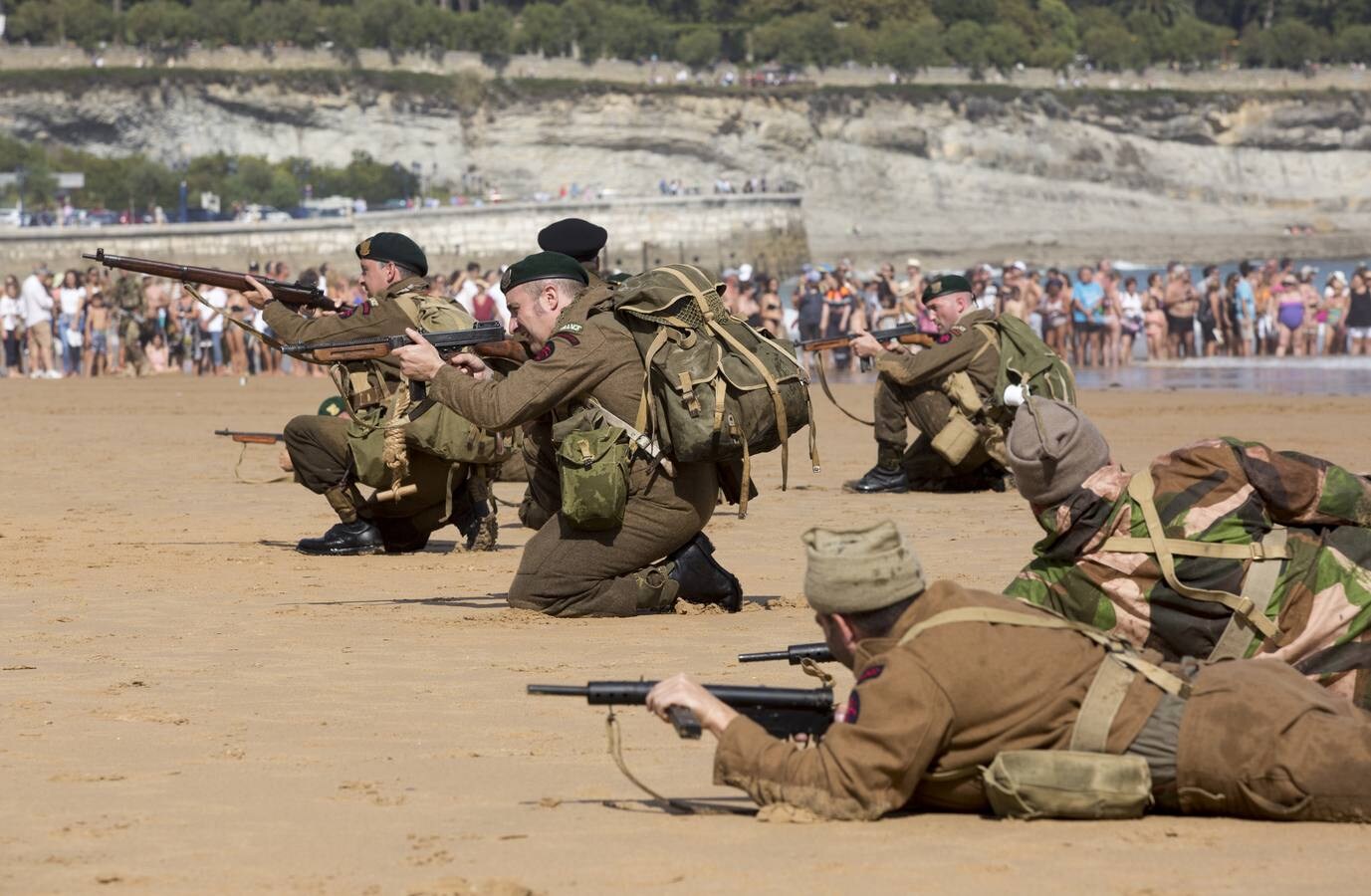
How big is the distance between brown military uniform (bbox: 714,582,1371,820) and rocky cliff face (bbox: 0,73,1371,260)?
339ft

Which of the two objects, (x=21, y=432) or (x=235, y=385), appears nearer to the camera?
(x=21, y=432)

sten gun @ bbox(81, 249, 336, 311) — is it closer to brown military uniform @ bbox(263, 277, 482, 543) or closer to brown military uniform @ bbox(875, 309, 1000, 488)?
brown military uniform @ bbox(263, 277, 482, 543)

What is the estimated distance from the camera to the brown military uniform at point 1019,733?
5.40m

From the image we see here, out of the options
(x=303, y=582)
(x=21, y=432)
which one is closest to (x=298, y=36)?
(x=21, y=432)

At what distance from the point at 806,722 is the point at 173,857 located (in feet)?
5.29

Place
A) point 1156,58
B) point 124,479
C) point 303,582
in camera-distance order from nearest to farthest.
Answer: point 303,582 → point 124,479 → point 1156,58

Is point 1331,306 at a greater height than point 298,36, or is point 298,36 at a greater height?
point 298,36

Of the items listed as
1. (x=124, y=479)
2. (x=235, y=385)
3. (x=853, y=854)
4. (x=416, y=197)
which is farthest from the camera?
(x=416, y=197)

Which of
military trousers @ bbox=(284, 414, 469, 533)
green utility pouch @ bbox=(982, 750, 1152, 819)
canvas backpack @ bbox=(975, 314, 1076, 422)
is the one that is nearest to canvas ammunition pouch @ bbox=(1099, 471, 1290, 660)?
green utility pouch @ bbox=(982, 750, 1152, 819)

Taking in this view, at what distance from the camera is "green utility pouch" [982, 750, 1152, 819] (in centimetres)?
554

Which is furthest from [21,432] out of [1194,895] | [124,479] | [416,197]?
[416,197]

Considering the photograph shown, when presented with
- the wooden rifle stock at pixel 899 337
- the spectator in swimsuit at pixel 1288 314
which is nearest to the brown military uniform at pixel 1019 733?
the wooden rifle stock at pixel 899 337

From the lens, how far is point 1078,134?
13250 centimetres

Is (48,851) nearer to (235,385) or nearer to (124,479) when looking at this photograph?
(124,479)
